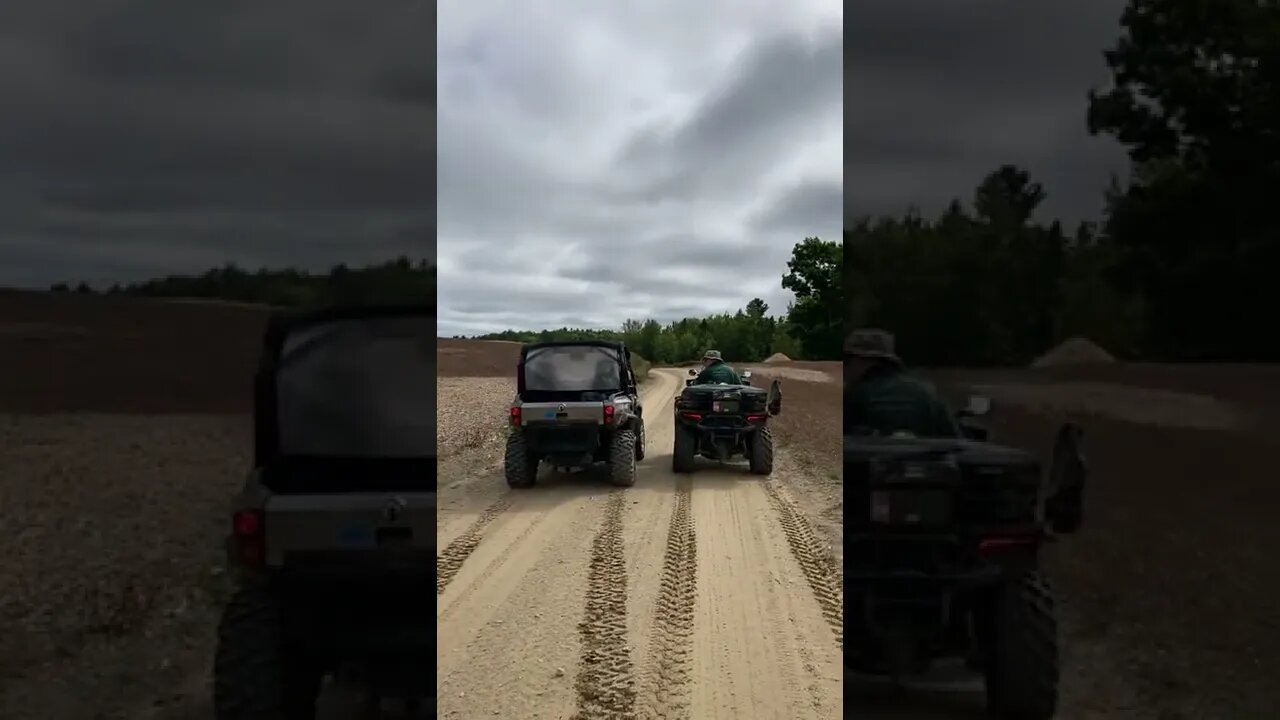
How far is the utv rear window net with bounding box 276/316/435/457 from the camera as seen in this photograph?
2.51 meters

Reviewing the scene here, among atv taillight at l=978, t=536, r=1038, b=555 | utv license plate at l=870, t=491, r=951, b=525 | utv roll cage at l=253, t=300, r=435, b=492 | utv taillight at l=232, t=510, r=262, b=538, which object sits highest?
utv roll cage at l=253, t=300, r=435, b=492

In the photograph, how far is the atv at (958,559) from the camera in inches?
94.7

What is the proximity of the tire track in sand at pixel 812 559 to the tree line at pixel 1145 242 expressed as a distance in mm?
1452

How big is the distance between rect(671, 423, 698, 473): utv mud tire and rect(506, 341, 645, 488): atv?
389 millimetres

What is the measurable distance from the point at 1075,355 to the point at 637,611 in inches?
100

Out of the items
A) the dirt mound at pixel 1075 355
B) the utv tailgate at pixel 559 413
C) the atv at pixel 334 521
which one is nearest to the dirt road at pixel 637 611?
the atv at pixel 334 521

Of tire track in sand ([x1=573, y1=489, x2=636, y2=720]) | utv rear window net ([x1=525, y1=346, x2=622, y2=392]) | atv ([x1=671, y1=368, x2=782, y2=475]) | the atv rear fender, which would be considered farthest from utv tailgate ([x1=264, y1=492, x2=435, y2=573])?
atv ([x1=671, y1=368, x2=782, y2=475])

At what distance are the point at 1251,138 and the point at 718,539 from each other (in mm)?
3552

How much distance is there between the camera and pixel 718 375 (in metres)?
7.05

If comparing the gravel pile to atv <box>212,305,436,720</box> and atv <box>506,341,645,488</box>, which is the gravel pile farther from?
atv <box>212,305,436,720</box>

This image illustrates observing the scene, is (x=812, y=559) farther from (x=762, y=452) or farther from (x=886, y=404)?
(x=886, y=404)

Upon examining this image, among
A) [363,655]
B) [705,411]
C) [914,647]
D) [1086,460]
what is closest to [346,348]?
[363,655]

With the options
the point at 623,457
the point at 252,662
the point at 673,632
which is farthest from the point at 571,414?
the point at 252,662

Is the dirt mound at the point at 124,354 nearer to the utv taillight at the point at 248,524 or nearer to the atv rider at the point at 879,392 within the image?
the utv taillight at the point at 248,524
